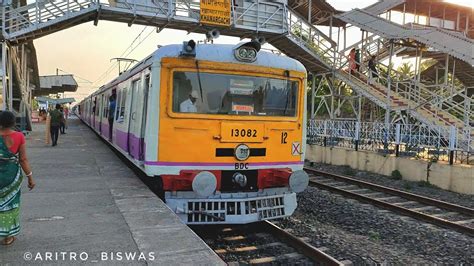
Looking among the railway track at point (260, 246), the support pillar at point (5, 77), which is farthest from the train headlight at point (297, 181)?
the support pillar at point (5, 77)

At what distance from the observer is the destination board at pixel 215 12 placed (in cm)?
1866

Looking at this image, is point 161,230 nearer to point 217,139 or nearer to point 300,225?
point 217,139

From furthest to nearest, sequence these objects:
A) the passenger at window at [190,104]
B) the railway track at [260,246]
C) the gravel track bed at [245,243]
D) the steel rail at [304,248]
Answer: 1. the passenger at window at [190,104]
2. the gravel track bed at [245,243]
3. the railway track at [260,246]
4. the steel rail at [304,248]

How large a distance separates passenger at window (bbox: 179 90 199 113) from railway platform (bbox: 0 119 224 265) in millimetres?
1408

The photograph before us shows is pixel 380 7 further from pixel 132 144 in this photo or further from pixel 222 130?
pixel 222 130

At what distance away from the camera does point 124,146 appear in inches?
342

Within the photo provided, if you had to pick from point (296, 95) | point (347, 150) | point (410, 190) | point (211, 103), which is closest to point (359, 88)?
point (347, 150)

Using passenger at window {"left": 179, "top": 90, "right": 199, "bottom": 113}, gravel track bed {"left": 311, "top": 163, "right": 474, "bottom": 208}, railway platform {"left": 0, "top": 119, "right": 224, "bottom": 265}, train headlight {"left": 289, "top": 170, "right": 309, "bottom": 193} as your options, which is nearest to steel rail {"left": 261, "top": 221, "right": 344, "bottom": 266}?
train headlight {"left": 289, "top": 170, "right": 309, "bottom": 193}

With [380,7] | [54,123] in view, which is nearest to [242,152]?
[54,123]

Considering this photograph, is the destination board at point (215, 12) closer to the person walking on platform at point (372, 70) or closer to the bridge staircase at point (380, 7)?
the bridge staircase at point (380, 7)

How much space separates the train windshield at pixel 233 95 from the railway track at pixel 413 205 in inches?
133

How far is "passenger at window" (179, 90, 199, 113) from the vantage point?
6.06 metres

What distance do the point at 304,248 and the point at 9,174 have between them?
361 centimetres

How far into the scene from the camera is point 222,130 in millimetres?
6191
